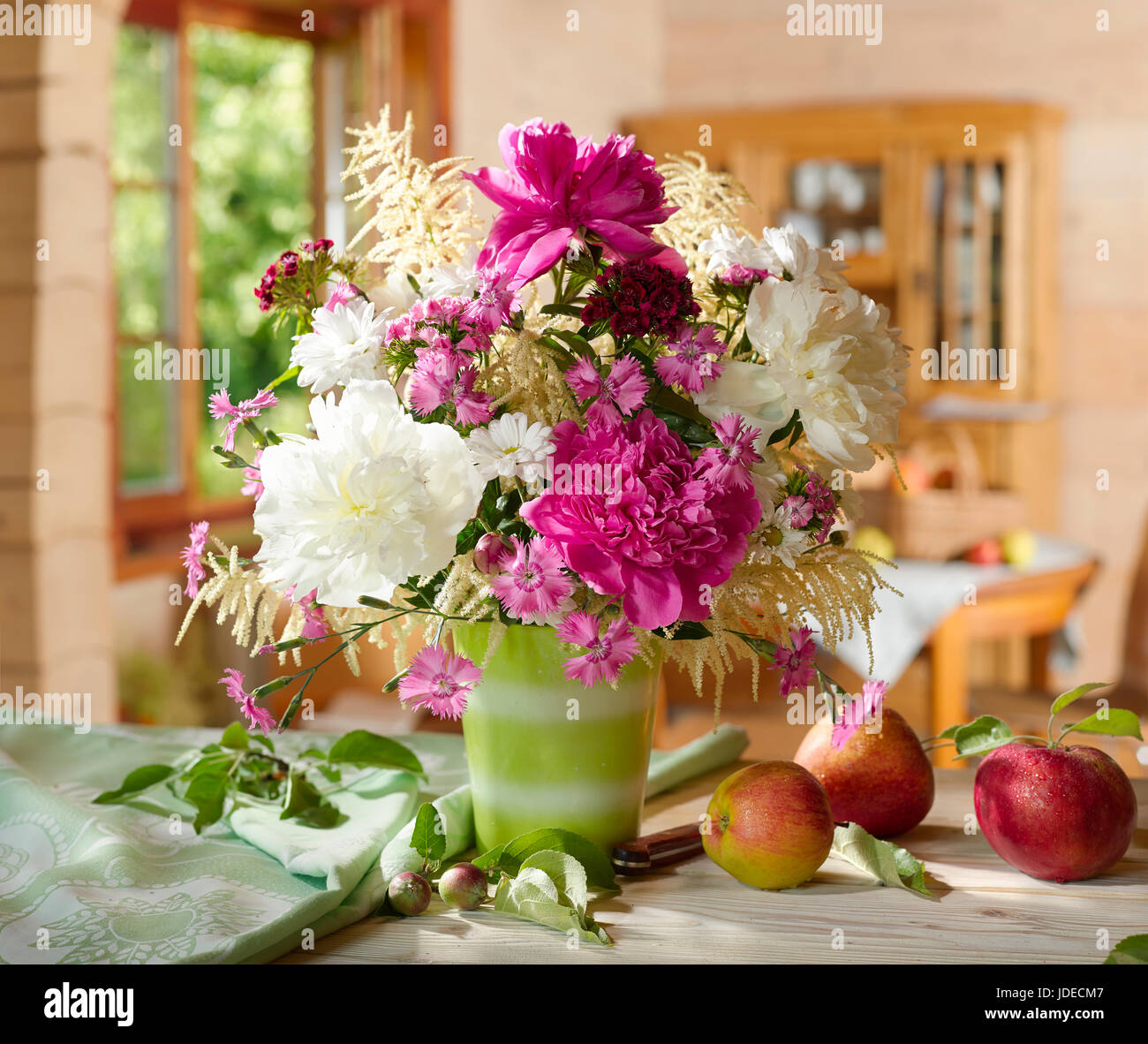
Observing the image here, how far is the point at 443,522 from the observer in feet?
2.47

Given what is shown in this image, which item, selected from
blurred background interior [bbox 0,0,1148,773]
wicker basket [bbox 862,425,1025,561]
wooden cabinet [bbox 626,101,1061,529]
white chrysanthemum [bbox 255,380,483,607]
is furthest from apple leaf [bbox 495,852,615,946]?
wooden cabinet [bbox 626,101,1061,529]

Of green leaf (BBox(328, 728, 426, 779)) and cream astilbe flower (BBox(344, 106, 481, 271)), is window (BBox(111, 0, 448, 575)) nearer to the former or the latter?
green leaf (BBox(328, 728, 426, 779))

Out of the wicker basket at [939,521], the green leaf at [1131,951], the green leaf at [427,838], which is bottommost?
the green leaf at [1131,951]

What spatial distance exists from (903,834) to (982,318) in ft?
13.0

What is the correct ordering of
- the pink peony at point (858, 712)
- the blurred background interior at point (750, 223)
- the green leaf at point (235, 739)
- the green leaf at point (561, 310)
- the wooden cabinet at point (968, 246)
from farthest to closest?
the wooden cabinet at point (968, 246), the blurred background interior at point (750, 223), the green leaf at point (235, 739), the pink peony at point (858, 712), the green leaf at point (561, 310)

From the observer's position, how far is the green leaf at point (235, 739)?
3.38ft

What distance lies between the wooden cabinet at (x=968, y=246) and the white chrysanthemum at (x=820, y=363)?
3910 mm

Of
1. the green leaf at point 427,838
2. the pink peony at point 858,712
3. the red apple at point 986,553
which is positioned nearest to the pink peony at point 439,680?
the green leaf at point 427,838

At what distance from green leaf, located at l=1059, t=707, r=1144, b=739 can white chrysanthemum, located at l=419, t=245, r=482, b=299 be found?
526mm

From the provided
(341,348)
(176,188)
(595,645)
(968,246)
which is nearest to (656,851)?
(595,645)

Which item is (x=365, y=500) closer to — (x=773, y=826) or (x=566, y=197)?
(x=566, y=197)

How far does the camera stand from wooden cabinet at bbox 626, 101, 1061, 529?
15.0ft

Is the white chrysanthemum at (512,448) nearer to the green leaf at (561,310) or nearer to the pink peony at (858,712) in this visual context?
the green leaf at (561,310)

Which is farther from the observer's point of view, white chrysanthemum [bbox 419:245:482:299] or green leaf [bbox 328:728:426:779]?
green leaf [bbox 328:728:426:779]
